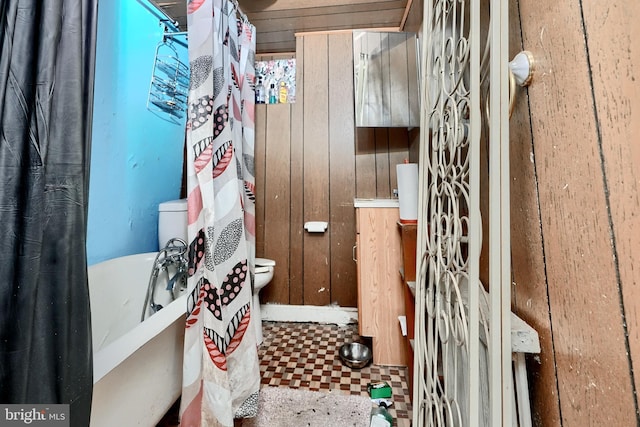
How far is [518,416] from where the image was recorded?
56 centimetres

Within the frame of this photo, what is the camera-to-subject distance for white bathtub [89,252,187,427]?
2.51 feet

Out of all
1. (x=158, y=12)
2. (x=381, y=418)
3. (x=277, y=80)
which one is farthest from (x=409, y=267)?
(x=158, y=12)

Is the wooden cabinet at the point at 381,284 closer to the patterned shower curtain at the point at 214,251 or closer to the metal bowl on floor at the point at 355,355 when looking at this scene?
the metal bowl on floor at the point at 355,355

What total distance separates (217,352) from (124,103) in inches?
58.0

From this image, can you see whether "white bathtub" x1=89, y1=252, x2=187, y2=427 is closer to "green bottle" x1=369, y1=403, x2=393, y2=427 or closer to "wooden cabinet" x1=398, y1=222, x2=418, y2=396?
"green bottle" x1=369, y1=403, x2=393, y2=427

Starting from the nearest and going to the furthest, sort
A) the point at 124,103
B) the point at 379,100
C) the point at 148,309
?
the point at 148,309
the point at 124,103
the point at 379,100

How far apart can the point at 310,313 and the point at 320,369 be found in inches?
23.5

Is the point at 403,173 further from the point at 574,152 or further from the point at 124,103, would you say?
the point at 124,103

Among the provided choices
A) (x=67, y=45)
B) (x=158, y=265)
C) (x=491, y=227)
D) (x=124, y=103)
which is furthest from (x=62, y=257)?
(x=124, y=103)

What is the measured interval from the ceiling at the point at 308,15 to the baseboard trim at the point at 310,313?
2214mm

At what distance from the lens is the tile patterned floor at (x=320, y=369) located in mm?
1379

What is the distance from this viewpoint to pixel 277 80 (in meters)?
2.29

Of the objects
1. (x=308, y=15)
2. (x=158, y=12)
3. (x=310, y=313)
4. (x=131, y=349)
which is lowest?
(x=310, y=313)

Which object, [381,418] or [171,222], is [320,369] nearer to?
[381,418]
